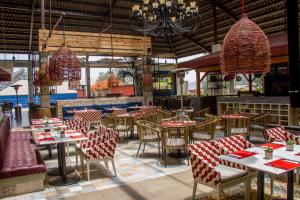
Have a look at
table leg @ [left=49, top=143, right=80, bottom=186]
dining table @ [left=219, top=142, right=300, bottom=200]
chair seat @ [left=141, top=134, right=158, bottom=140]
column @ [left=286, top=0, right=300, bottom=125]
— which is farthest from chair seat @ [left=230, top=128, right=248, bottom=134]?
table leg @ [left=49, top=143, right=80, bottom=186]

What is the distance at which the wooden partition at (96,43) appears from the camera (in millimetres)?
10062

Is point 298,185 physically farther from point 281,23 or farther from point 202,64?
point 281,23

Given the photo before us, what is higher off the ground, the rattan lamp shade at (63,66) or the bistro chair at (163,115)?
the rattan lamp shade at (63,66)

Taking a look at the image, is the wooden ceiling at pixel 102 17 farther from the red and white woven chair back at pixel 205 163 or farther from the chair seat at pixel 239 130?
the red and white woven chair back at pixel 205 163

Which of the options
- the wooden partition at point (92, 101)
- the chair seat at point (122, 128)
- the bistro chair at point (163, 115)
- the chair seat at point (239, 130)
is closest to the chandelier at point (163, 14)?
the bistro chair at point (163, 115)

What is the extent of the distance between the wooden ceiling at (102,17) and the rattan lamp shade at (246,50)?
8159mm

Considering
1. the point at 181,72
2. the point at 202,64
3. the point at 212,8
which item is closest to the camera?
the point at 181,72

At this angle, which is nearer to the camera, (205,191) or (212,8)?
(205,191)

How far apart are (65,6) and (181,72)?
7055 mm

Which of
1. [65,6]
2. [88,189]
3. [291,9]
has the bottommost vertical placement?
[88,189]

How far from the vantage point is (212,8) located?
1187cm

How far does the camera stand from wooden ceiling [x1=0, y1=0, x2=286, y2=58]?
1050 cm

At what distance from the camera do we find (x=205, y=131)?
5695 millimetres

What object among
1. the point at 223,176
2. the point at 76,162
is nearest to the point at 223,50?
the point at 223,176
